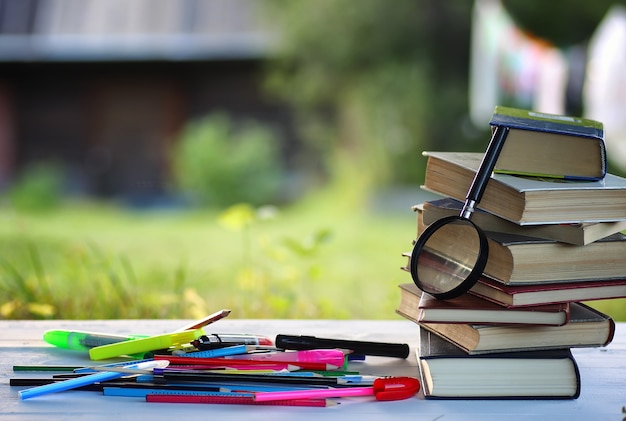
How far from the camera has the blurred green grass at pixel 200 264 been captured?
2283 millimetres

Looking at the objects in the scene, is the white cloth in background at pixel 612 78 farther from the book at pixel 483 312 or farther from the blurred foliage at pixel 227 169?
the blurred foliage at pixel 227 169

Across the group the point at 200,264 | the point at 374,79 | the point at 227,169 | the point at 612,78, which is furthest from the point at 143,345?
the point at 374,79

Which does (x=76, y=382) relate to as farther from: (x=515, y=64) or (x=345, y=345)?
(x=515, y=64)

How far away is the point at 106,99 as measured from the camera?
8758 millimetres

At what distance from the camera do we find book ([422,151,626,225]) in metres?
0.90

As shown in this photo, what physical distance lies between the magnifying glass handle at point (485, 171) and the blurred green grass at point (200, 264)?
4.20 feet

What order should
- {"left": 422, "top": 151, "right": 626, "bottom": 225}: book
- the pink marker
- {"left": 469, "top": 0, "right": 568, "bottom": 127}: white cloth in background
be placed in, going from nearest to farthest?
1. {"left": 422, "top": 151, "right": 626, "bottom": 225}: book
2. the pink marker
3. {"left": 469, "top": 0, "right": 568, "bottom": 127}: white cloth in background

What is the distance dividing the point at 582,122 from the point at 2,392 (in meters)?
0.76

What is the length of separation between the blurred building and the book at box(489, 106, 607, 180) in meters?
7.61

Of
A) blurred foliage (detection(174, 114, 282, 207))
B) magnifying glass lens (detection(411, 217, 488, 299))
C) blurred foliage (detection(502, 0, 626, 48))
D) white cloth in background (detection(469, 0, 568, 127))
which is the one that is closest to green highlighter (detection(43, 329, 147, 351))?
magnifying glass lens (detection(411, 217, 488, 299))

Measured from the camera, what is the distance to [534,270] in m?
0.91

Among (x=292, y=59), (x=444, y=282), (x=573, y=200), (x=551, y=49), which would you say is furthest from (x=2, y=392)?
(x=292, y=59)

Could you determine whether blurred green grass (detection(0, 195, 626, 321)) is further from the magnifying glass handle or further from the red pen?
the magnifying glass handle

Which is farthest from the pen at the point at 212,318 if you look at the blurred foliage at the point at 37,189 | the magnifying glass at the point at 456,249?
the blurred foliage at the point at 37,189
